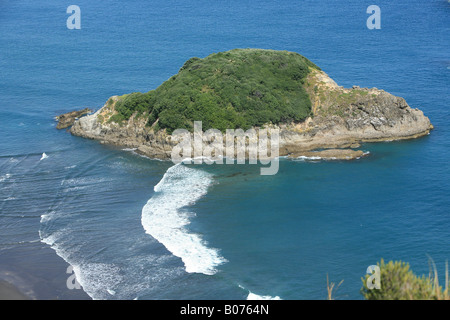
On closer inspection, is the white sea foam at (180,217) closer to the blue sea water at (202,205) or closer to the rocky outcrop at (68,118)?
the blue sea water at (202,205)

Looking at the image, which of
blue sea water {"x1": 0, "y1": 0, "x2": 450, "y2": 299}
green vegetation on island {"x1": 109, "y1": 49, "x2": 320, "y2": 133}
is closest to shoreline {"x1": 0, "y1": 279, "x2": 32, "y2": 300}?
blue sea water {"x1": 0, "y1": 0, "x2": 450, "y2": 299}

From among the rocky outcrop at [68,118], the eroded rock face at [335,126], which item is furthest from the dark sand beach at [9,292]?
the rocky outcrop at [68,118]

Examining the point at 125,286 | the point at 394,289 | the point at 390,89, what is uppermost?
the point at 390,89

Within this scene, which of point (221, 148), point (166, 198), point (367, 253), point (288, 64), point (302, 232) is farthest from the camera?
point (288, 64)

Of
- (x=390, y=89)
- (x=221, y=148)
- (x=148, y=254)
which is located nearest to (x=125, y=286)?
(x=148, y=254)

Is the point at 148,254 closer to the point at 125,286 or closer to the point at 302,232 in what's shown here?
the point at 125,286

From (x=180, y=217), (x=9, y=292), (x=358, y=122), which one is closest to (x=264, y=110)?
(x=358, y=122)

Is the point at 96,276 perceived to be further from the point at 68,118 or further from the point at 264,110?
the point at 68,118

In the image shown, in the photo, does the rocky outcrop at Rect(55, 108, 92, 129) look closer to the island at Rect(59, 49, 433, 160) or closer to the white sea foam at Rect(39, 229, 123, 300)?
the island at Rect(59, 49, 433, 160)
